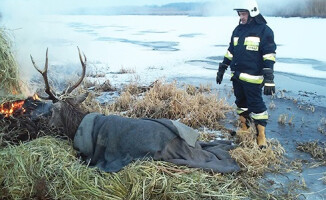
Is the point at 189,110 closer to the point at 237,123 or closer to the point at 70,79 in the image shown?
the point at 237,123

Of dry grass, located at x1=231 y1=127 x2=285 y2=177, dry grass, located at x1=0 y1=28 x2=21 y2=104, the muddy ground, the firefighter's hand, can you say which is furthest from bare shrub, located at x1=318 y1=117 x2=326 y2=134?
dry grass, located at x1=0 y1=28 x2=21 y2=104

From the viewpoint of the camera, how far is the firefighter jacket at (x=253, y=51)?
15.3 ft

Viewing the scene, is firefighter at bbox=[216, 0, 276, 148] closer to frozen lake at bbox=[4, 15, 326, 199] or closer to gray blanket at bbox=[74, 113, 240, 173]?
frozen lake at bbox=[4, 15, 326, 199]

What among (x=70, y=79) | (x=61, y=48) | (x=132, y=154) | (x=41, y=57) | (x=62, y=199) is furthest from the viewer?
(x=61, y=48)

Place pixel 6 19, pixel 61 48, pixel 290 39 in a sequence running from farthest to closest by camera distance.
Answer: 1. pixel 290 39
2. pixel 61 48
3. pixel 6 19

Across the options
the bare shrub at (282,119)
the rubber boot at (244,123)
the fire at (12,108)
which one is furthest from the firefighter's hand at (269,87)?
the fire at (12,108)

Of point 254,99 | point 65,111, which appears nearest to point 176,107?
point 254,99

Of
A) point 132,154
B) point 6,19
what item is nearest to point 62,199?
point 132,154

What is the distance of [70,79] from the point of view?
26.7ft

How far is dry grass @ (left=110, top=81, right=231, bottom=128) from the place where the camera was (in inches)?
223

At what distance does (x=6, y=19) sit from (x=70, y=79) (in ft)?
7.99

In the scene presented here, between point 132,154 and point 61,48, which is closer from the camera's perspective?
point 132,154

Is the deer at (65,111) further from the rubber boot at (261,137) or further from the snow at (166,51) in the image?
the snow at (166,51)

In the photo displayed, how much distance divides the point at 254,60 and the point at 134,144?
203 cm
